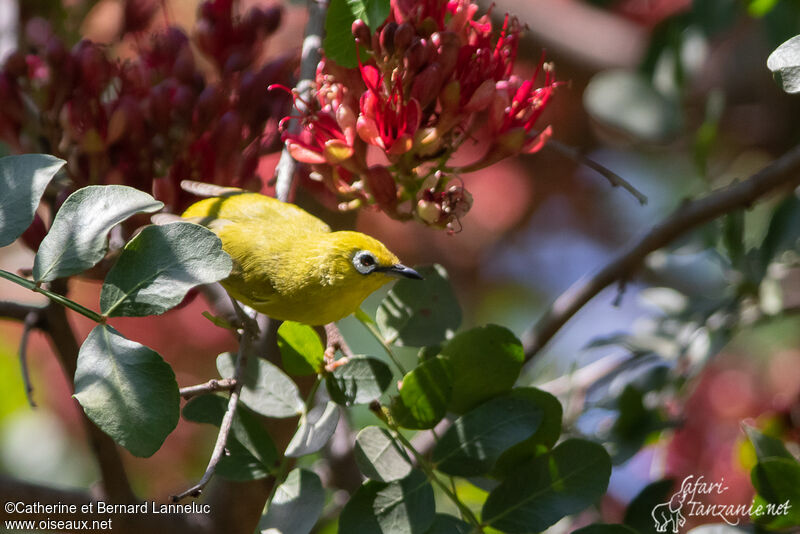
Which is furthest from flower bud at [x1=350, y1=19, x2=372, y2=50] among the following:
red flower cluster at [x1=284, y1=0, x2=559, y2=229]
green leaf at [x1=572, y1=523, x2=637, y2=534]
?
green leaf at [x1=572, y1=523, x2=637, y2=534]

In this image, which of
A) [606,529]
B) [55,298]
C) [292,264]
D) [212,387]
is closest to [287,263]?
[292,264]

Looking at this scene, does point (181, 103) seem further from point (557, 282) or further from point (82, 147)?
point (557, 282)

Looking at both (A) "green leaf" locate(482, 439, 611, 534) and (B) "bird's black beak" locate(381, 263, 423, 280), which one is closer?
(A) "green leaf" locate(482, 439, 611, 534)

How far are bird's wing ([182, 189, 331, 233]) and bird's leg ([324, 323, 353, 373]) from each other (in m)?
0.24

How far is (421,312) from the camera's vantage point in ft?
4.91

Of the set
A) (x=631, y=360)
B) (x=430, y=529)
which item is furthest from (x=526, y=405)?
(x=631, y=360)

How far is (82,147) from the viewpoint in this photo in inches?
65.8

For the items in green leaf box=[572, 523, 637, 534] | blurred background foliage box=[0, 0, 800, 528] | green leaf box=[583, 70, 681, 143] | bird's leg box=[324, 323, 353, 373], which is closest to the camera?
green leaf box=[572, 523, 637, 534]

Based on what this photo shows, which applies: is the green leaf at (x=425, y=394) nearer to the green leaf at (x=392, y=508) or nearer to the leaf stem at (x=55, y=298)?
the green leaf at (x=392, y=508)

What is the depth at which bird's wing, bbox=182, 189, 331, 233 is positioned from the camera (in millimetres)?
1633

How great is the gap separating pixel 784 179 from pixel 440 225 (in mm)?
838

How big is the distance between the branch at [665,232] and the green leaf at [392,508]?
628mm

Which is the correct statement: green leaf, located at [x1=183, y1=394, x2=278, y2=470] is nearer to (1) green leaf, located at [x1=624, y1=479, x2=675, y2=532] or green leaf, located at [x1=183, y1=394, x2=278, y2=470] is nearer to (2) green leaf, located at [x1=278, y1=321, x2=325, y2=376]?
(2) green leaf, located at [x1=278, y1=321, x2=325, y2=376]

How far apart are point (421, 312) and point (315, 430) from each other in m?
0.36
